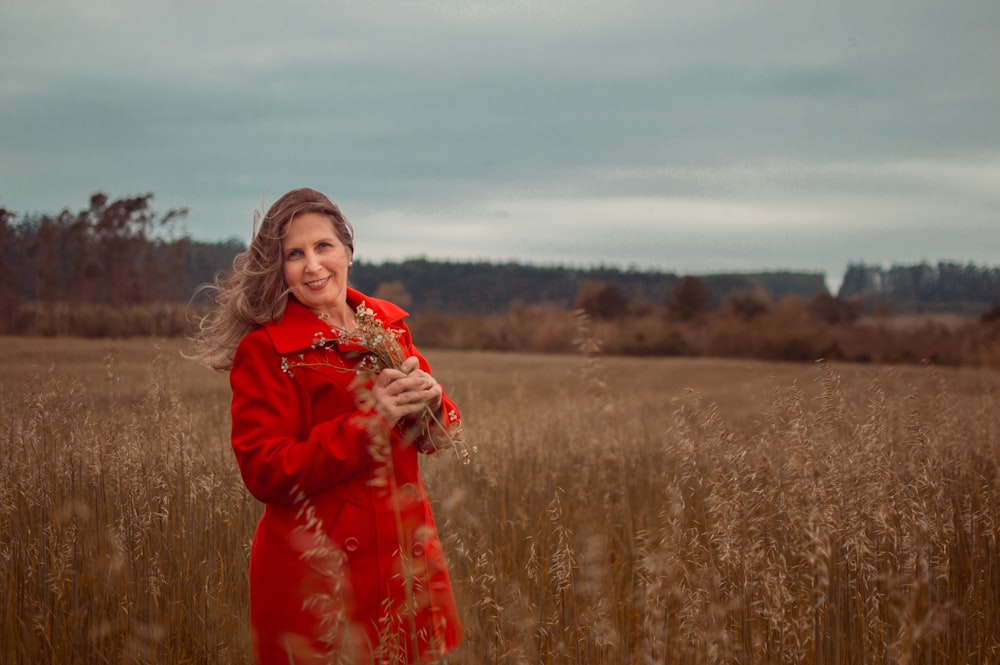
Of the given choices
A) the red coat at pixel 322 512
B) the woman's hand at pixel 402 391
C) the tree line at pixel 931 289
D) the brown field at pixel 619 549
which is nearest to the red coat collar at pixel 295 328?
the red coat at pixel 322 512

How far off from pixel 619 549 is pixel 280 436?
144 inches

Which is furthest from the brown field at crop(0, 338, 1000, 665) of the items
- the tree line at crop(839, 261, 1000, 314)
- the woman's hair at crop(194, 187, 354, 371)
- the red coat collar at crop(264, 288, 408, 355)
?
the tree line at crop(839, 261, 1000, 314)

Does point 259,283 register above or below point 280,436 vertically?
above

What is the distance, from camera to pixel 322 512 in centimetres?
260

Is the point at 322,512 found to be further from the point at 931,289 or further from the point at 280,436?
the point at 931,289

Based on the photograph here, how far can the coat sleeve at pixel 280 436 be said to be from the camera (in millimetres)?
2455

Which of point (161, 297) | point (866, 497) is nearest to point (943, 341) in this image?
point (161, 297)

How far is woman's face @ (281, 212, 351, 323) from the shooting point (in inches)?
109

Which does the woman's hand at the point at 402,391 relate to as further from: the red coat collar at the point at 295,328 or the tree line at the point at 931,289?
the tree line at the point at 931,289

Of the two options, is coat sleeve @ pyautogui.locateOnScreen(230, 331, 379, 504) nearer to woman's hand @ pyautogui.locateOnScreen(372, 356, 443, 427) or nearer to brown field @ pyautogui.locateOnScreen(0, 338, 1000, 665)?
woman's hand @ pyautogui.locateOnScreen(372, 356, 443, 427)

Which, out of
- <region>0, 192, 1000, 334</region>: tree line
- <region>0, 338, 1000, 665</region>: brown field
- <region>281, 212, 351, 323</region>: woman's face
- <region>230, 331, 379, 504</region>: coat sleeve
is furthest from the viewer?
<region>0, 192, 1000, 334</region>: tree line

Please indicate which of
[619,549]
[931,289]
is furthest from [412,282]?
[619,549]

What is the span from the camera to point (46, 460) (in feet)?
14.8

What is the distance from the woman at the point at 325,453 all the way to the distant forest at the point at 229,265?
420 mm
